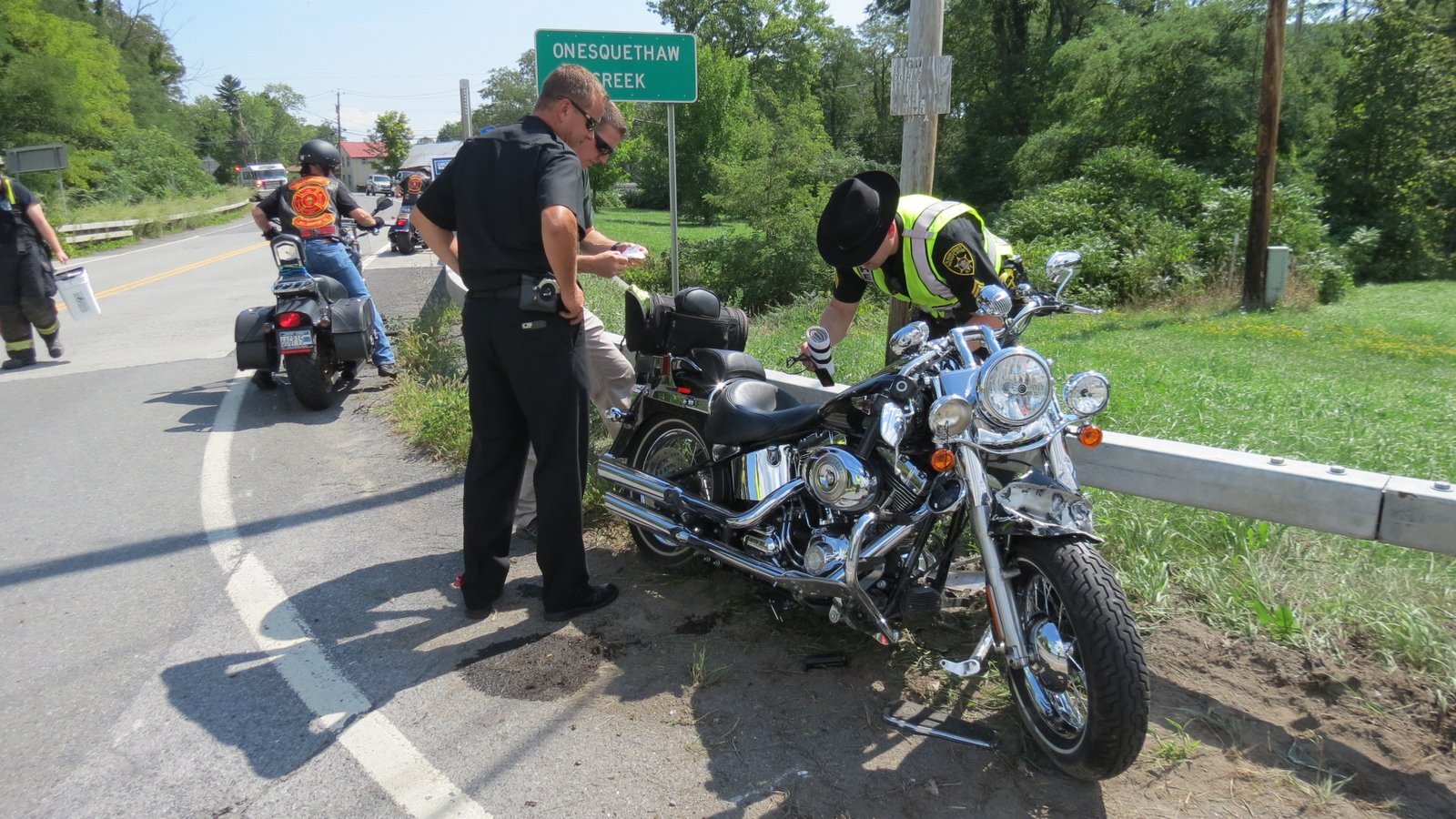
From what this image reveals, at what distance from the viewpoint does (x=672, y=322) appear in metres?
4.63

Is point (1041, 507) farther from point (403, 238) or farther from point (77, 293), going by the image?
point (403, 238)

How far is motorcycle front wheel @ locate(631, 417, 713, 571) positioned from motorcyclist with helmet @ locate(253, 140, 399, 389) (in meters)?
4.54

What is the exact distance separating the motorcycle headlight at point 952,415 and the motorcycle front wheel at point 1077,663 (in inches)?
16.7

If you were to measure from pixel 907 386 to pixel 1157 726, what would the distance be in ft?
4.65

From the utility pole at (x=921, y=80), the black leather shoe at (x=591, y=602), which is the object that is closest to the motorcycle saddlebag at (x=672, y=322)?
the black leather shoe at (x=591, y=602)

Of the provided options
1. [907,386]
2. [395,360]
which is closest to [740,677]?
[907,386]

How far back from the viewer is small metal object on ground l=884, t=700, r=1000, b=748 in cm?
320

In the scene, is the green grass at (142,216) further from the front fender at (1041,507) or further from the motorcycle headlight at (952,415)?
the front fender at (1041,507)

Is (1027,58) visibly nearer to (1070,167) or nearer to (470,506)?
(1070,167)

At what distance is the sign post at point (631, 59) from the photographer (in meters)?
7.58

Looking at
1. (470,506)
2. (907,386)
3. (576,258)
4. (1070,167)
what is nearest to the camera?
(907,386)

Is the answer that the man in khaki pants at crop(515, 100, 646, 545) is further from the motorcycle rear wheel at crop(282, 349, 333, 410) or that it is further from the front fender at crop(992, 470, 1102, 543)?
the motorcycle rear wheel at crop(282, 349, 333, 410)

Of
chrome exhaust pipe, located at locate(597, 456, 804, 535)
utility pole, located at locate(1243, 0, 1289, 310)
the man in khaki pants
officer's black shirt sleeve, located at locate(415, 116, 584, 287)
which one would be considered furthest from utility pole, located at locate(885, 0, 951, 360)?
utility pole, located at locate(1243, 0, 1289, 310)

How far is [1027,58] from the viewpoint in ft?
125
